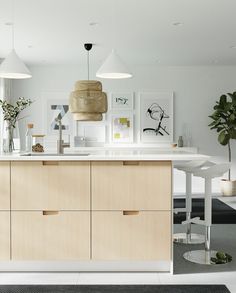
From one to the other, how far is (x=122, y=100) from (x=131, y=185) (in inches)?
191

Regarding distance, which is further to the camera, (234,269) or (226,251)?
(226,251)

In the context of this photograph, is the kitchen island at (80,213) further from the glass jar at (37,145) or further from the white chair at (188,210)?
the white chair at (188,210)

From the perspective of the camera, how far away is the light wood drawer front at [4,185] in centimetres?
341

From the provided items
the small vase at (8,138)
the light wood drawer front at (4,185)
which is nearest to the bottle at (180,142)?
the small vase at (8,138)

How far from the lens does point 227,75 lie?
8148 millimetres

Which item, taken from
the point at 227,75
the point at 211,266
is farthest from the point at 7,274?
the point at 227,75

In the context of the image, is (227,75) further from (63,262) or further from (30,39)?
(63,262)

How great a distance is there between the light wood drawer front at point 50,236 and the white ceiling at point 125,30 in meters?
2.28

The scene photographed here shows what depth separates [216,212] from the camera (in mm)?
6273

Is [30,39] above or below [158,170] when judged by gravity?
above

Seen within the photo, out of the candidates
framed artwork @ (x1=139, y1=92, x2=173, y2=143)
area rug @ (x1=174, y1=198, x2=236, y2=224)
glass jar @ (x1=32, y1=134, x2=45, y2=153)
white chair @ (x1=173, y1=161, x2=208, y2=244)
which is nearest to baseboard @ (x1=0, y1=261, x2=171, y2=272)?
white chair @ (x1=173, y1=161, x2=208, y2=244)

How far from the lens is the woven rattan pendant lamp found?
4180 mm

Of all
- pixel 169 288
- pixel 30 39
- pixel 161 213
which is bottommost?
pixel 169 288

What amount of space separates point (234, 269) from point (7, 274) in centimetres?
190
